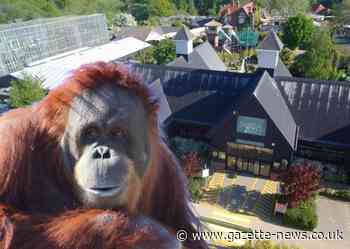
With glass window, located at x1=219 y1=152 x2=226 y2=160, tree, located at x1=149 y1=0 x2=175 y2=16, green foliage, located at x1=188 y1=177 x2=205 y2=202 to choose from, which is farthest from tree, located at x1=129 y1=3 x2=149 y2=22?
green foliage, located at x1=188 y1=177 x2=205 y2=202

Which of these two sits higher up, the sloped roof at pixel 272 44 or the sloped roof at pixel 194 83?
the sloped roof at pixel 272 44

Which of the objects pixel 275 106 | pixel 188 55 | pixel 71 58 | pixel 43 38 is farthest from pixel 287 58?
pixel 43 38

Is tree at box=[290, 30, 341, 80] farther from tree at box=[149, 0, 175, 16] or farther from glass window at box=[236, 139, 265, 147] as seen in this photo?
tree at box=[149, 0, 175, 16]

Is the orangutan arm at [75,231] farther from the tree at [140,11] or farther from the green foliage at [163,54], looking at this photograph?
the tree at [140,11]

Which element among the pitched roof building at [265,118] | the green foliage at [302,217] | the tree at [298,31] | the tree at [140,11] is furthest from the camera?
the tree at [140,11]

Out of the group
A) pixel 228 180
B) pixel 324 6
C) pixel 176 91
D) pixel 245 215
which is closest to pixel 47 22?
pixel 176 91

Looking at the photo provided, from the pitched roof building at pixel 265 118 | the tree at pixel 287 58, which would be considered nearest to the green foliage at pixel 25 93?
the pitched roof building at pixel 265 118

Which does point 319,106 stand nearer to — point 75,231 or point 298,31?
point 75,231
